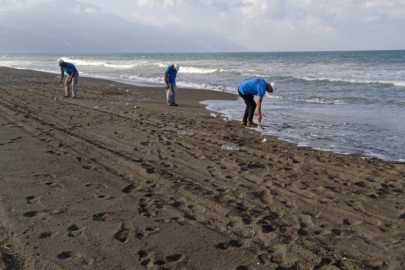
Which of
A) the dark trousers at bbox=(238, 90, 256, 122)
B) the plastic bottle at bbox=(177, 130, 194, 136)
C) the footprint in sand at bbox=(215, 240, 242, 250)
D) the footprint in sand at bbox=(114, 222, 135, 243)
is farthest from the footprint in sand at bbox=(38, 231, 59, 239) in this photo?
the dark trousers at bbox=(238, 90, 256, 122)

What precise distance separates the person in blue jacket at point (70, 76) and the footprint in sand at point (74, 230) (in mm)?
10543

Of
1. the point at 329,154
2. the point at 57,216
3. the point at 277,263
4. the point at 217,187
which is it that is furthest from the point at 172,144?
the point at 277,263

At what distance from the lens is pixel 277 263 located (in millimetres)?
3291

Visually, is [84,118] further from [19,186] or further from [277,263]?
[277,263]

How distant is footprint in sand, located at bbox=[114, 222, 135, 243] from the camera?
3.63 meters

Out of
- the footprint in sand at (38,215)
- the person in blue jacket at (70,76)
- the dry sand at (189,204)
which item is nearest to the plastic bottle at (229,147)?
the dry sand at (189,204)

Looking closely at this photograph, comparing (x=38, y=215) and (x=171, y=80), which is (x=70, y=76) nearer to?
(x=171, y=80)

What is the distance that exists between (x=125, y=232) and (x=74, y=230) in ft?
1.62

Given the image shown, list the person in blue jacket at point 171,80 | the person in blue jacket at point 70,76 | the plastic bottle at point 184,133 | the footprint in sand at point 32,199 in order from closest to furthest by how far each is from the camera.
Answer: the footprint in sand at point 32,199 → the plastic bottle at point 184,133 → the person in blue jacket at point 171,80 → the person in blue jacket at point 70,76

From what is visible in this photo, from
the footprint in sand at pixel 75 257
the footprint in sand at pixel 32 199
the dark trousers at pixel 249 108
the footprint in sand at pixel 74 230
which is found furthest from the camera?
the dark trousers at pixel 249 108

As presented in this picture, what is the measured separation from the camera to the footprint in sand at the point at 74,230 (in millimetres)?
3686

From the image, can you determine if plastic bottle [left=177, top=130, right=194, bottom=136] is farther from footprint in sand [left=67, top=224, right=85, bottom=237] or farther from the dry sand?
footprint in sand [left=67, top=224, right=85, bottom=237]

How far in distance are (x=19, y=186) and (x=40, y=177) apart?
1.25 ft

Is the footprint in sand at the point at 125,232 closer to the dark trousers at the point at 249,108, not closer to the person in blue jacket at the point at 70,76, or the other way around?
the dark trousers at the point at 249,108
